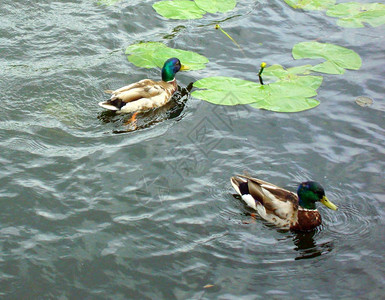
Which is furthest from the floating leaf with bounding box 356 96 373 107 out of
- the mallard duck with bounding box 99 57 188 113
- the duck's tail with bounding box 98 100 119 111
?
the duck's tail with bounding box 98 100 119 111

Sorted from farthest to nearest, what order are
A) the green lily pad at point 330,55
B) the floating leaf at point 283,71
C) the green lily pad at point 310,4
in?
the green lily pad at point 310,4
the green lily pad at point 330,55
the floating leaf at point 283,71

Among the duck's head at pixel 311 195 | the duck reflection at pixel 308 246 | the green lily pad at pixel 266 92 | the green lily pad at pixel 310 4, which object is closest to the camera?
the duck reflection at pixel 308 246

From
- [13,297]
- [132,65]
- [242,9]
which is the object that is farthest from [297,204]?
[242,9]

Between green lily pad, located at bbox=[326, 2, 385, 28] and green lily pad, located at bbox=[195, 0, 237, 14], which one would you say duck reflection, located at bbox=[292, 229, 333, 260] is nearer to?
green lily pad, located at bbox=[326, 2, 385, 28]

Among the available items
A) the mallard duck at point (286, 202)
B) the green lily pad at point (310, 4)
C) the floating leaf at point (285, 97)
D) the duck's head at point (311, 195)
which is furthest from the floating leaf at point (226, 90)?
the green lily pad at point (310, 4)

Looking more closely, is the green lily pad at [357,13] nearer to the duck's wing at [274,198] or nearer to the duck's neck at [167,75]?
the duck's neck at [167,75]

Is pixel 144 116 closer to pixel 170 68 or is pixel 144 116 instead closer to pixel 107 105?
pixel 107 105

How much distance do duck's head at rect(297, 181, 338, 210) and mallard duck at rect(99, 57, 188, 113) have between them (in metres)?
3.49

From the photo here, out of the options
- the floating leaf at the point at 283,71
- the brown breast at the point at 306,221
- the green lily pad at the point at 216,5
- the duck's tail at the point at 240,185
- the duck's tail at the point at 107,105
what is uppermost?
the green lily pad at the point at 216,5

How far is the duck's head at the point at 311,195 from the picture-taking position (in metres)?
7.28

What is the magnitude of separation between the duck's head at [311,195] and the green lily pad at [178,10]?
5.96m

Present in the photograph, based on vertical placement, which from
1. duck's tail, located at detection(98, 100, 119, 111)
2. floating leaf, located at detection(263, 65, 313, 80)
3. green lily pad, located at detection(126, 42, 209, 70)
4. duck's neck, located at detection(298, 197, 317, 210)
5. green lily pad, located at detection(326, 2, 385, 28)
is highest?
green lily pad, located at detection(326, 2, 385, 28)

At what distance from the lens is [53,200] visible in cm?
741

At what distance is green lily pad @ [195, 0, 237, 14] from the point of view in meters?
12.2
